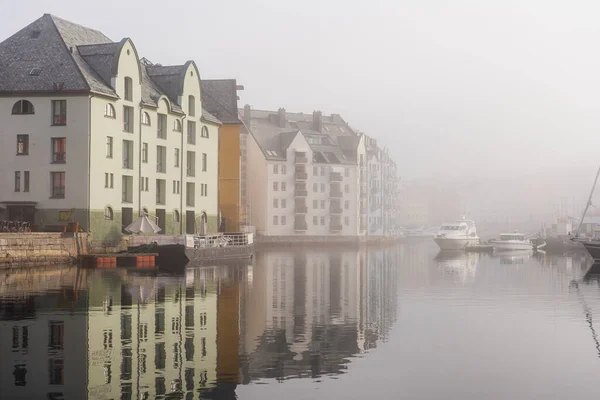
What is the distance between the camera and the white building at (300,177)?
158125 mm

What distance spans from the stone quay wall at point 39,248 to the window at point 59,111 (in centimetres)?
1203

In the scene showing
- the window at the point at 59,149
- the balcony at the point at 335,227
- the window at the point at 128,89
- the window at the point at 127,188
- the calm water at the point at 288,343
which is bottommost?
the calm water at the point at 288,343

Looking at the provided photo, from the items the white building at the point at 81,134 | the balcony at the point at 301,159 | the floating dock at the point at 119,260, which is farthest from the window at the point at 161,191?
the balcony at the point at 301,159

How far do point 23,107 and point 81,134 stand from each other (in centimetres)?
644

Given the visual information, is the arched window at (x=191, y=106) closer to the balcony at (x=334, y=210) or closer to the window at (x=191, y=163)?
the window at (x=191, y=163)

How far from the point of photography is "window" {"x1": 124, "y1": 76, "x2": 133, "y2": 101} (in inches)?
3290

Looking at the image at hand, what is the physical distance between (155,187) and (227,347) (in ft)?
213

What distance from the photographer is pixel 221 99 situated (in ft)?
350

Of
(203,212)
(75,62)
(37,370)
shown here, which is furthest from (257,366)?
(203,212)

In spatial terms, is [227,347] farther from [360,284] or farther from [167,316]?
[360,284]

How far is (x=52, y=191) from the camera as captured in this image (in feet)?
254

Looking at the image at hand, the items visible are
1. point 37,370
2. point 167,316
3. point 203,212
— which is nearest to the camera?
point 37,370

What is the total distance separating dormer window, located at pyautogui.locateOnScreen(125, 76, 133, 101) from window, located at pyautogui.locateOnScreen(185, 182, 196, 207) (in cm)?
1459

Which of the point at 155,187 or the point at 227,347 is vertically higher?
the point at 155,187
